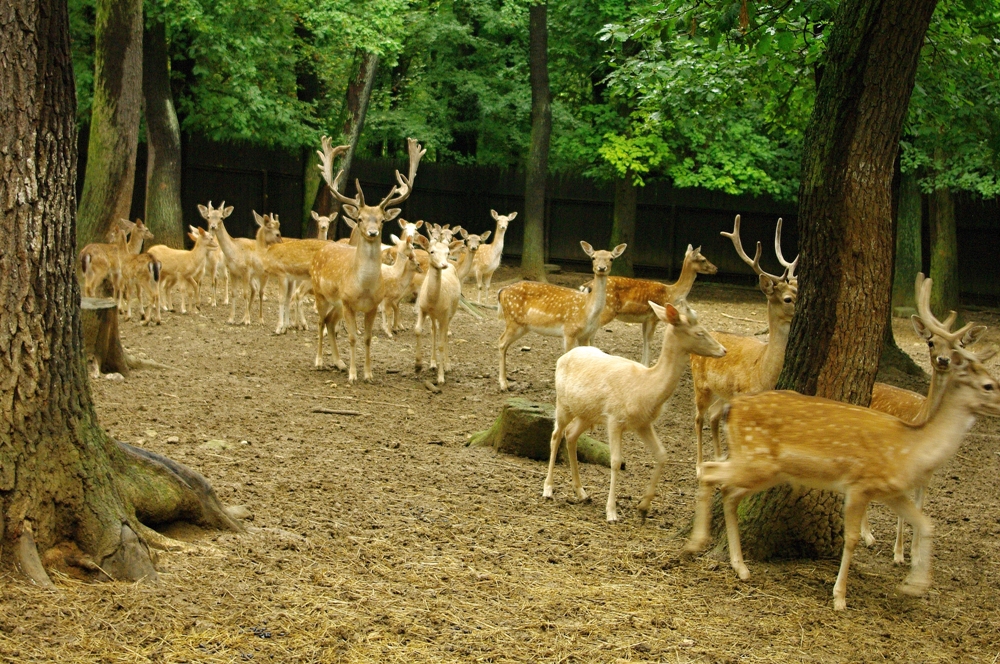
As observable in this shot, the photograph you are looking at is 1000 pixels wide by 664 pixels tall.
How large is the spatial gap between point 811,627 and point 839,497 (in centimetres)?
105

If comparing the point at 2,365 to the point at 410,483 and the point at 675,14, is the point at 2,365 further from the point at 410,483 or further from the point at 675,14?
the point at 675,14

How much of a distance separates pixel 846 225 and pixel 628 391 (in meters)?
1.66

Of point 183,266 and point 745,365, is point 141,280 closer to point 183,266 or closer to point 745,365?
point 183,266

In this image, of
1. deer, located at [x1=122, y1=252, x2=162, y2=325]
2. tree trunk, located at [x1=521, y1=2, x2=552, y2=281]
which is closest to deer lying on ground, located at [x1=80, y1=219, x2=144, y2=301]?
deer, located at [x1=122, y1=252, x2=162, y2=325]

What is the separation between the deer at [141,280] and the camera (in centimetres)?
1272

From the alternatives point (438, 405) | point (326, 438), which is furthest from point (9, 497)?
point (438, 405)

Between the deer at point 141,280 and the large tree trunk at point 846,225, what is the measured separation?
373 inches

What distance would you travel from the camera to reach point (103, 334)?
28.4 feet

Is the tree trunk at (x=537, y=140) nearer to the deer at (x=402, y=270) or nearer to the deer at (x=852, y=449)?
the deer at (x=402, y=270)

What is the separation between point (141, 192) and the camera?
20.8 metres

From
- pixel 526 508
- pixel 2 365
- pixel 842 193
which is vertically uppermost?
pixel 842 193

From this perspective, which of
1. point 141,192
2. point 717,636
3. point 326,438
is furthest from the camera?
point 141,192

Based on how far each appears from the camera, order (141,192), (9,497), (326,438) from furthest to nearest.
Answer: (141,192), (326,438), (9,497)

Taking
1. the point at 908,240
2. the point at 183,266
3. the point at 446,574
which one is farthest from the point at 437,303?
the point at 908,240
